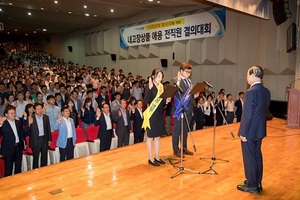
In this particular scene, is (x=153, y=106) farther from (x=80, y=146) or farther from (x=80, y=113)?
(x=80, y=113)

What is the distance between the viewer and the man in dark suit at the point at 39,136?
13.6ft

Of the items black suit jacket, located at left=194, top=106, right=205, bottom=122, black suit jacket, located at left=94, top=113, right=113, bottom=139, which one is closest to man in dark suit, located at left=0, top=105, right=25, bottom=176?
black suit jacket, located at left=94, top=113, right=113, bottom=139

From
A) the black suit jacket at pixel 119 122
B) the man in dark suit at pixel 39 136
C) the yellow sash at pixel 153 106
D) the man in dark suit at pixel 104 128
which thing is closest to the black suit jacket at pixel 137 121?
the black suit jacket at pixel 119 122

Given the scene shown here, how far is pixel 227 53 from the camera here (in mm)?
9414

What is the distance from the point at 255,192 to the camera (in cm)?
284

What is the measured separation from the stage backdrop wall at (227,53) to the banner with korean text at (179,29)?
0.76 ft

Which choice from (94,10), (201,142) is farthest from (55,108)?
(94,10)

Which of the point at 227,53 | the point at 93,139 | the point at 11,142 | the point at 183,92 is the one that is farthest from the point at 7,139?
the point at 227,53

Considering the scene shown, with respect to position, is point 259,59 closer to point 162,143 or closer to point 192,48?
point 192,48

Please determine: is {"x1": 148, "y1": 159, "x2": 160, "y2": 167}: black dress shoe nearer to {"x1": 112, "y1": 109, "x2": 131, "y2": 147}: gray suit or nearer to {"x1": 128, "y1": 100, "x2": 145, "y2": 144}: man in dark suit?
{"x1": 112, "y1": 109, "x2": 131, "y2": 147}: gray suit

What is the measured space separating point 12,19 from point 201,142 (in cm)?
1375

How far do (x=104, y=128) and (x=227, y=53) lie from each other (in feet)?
20.1

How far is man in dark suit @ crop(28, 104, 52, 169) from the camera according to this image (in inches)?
163

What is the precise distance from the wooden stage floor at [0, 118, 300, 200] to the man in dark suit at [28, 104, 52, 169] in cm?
72
